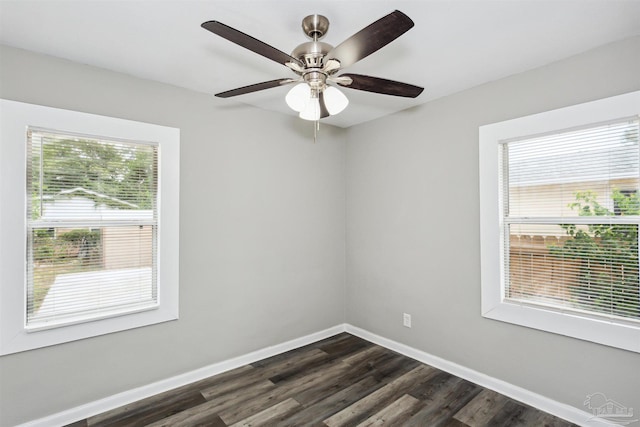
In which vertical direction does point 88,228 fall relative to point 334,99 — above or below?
below

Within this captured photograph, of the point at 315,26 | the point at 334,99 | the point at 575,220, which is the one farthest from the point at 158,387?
the point at 575,220

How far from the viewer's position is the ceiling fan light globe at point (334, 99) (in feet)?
5.90

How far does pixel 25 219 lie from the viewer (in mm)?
2072

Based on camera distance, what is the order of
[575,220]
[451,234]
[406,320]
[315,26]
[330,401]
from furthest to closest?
[406,320] → [451,234] → [330,401] → [575,220] → [315,26]

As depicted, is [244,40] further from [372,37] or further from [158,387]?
[158,387]

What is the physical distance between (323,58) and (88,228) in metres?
2.01

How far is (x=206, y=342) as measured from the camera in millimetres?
2814

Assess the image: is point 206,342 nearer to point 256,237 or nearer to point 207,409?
point 207,409

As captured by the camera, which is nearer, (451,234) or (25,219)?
(25,219)

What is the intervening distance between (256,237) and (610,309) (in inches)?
107

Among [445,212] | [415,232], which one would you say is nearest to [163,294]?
[415,232]

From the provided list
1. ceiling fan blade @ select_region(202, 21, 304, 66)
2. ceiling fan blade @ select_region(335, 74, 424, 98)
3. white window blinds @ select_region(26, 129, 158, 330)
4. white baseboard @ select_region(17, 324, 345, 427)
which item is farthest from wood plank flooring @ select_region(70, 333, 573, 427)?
ceiling fan blade @ select_region(202, 21, 304, 66)

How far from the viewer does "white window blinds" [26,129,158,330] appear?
2.14 meters

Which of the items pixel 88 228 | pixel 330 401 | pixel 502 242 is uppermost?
pixel 88 228
